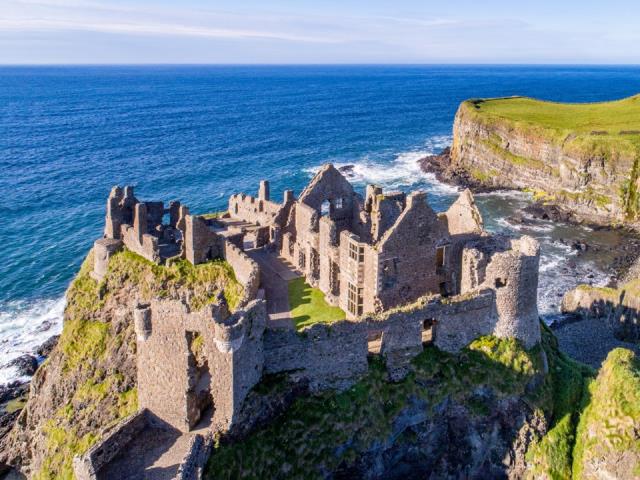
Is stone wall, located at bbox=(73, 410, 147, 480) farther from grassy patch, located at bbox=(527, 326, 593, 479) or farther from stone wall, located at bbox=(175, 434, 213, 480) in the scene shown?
grassy patch, located at bbox=(527, 326, 593, 479)

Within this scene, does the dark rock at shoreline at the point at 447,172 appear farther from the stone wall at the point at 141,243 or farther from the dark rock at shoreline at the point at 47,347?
the dark rock at shoreline at the point at 47,347

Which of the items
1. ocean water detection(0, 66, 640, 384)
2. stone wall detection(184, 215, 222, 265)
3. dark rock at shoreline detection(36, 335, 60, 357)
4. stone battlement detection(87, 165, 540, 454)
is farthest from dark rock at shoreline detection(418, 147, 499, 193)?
dark rock at shoreline detection(36, 335, 60, 357)

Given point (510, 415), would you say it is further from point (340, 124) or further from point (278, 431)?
point (340, 124)

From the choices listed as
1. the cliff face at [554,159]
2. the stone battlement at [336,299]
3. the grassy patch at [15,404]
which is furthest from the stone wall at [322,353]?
the cliff face at [554,159]

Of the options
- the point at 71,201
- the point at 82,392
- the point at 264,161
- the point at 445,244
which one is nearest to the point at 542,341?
the point at 445,244

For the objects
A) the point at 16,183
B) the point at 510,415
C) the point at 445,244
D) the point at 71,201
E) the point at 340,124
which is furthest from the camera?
the point at 340,124

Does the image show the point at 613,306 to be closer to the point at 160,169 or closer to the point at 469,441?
the point at 469,441

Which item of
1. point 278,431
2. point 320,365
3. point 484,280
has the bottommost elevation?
point 278,431
